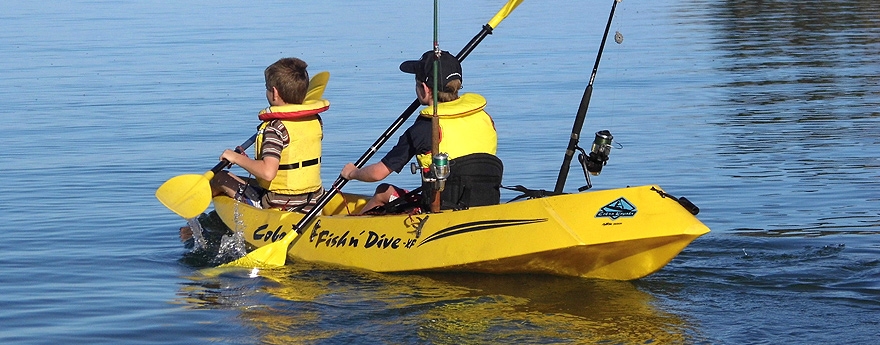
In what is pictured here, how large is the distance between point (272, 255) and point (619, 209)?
2587mm

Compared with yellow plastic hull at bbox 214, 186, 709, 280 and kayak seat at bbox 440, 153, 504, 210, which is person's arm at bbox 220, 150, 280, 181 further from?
kayak seat at bbox 440, 153, 504, 210

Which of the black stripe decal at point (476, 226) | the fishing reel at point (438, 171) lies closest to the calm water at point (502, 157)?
the black stripe decal at point (476, 226)

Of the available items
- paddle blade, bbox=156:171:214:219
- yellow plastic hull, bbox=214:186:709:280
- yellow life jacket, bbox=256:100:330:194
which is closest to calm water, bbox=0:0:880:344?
yellow plastic hull, bbox=214:186:709:280

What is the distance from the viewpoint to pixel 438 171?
7625mm

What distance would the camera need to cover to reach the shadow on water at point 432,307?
666 cm

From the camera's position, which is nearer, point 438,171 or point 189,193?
point 438,171

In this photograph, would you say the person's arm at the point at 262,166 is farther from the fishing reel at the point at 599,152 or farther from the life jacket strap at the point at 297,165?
the fishing reel at the point at 599,152

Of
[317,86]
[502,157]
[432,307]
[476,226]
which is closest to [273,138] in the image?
[317,86]

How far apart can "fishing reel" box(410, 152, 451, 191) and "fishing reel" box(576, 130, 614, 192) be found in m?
0.83

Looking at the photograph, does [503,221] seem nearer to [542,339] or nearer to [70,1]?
[542,339]

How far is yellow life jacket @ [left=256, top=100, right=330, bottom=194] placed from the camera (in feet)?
28.9

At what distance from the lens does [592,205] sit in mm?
7262

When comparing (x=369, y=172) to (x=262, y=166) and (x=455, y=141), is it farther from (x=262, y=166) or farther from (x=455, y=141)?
(x=262, y=166)

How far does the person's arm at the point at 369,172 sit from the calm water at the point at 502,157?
2.19 ft
